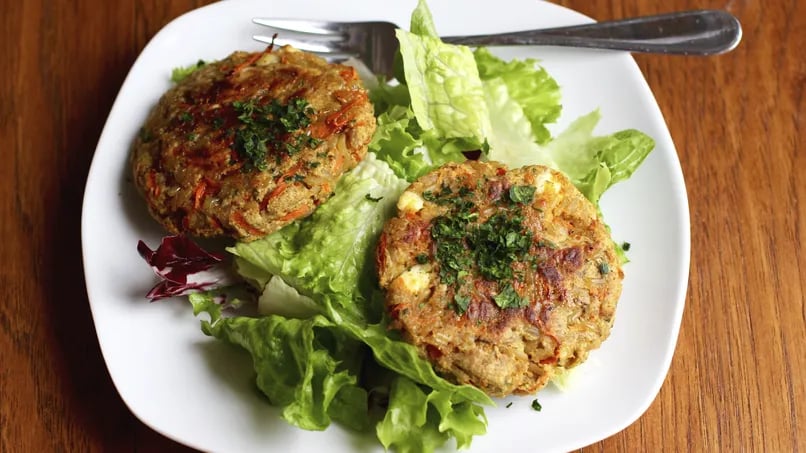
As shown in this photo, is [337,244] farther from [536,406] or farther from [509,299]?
[536,406]

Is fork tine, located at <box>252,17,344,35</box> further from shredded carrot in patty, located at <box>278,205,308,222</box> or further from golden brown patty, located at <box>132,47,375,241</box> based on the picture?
shredded carrot in patty, located at <box>278,205,308,222</box>

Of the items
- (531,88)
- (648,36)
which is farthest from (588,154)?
(648,36)

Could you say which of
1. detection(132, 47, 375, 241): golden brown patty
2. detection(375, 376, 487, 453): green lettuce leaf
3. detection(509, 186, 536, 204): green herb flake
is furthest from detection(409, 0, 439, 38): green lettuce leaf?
detection(375, 376, 487, 453): green lettuce leaf

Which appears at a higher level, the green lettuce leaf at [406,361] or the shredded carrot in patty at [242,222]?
the shredded carrot in patty at [242,222]

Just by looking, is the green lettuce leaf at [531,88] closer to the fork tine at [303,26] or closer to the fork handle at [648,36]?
the fork handle at [648,36]

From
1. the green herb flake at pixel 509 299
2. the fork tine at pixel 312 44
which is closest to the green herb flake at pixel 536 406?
the green herb flake at pixel 509 299

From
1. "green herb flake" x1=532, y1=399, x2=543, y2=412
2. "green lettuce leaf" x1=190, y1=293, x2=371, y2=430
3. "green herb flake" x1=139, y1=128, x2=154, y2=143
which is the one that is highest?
"green herb flake" x1=139, y1=128, x2=154, y2=143
